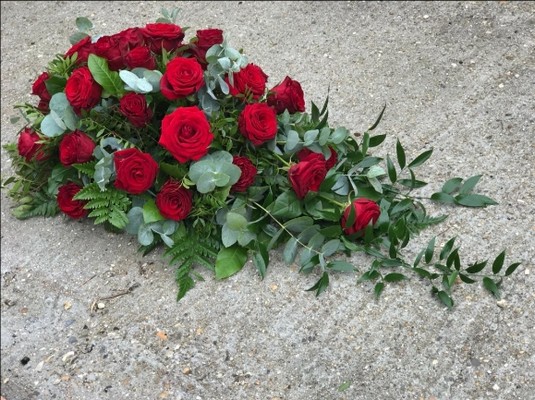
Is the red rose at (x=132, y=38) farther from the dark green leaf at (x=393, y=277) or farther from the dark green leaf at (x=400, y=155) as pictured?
the dark green leaf at (x=393, y=277)

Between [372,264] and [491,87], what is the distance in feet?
3.25

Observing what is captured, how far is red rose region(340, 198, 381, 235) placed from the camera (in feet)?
6.79

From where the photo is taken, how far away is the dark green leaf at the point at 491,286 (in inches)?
76.5

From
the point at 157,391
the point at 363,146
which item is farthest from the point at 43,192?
the point at 363,146

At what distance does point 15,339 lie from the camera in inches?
87.6

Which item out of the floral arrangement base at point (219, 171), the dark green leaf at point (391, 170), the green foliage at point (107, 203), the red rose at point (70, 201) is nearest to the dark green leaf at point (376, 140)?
the floral arrangement base at point (219, 171)

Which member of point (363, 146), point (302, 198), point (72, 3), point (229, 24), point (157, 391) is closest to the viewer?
point (157, 391)

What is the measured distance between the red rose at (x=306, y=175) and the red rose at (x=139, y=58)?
1.82 feet

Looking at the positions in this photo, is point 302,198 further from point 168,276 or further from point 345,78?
point 345,78

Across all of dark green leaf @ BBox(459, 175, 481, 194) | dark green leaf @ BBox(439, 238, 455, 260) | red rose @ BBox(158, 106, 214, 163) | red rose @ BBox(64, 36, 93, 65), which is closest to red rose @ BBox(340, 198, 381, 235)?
dark green leaf @ BBox(439, 238, 455, 260)

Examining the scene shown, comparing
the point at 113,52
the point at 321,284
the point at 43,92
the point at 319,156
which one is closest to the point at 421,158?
the point at 319,156

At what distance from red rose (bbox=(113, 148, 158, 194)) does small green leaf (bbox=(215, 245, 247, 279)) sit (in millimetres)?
311

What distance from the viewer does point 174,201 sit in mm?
2117

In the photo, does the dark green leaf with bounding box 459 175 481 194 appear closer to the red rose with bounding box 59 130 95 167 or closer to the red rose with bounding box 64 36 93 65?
the red rose with bounding box 59 130 95 167
